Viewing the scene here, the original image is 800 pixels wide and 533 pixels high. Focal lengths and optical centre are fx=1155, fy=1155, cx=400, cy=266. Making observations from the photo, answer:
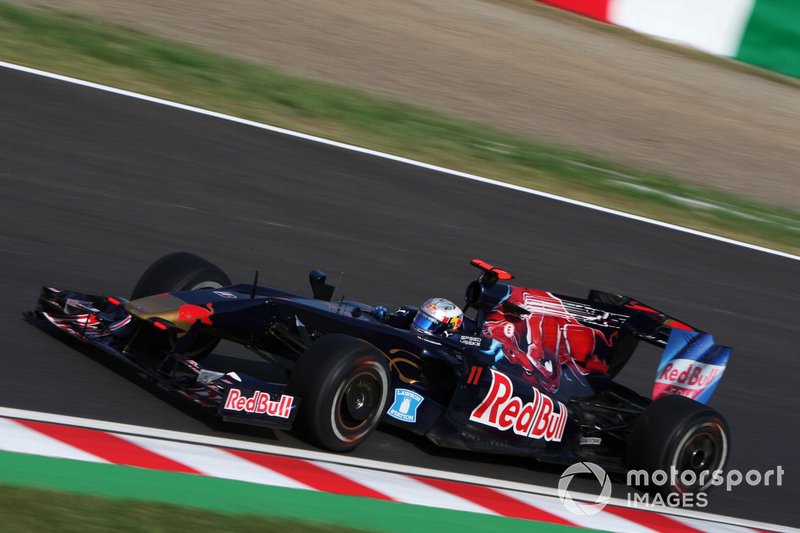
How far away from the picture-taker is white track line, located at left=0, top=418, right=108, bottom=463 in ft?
15.3

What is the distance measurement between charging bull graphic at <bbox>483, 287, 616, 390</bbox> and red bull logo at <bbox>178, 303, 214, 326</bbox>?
58.1 inches

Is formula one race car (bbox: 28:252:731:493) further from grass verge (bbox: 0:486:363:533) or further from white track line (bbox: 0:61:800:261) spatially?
white track line (bbox: 0:61:800:261)

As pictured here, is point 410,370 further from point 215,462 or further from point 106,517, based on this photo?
point 106,517

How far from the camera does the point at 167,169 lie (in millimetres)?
9508

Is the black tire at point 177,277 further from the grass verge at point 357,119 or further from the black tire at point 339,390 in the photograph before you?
the grass verge at point 357,119

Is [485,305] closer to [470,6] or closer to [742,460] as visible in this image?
[742,460]

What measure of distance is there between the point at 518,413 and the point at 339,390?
3.47 ft

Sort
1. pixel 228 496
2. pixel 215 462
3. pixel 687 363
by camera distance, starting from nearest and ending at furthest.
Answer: pixel 228 496, pixel 215 462, pixel 687 363

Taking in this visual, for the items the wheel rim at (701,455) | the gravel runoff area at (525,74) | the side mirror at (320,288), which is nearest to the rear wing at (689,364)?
the wheel rim at (701,455)

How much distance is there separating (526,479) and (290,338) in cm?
142

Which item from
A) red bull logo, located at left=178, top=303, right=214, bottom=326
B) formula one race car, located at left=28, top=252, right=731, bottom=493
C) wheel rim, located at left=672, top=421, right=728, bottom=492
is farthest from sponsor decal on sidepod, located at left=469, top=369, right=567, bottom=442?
red bull logo, located at left=178, top=303, right=214, bottom=326

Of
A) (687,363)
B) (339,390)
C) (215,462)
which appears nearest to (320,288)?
(339,390)

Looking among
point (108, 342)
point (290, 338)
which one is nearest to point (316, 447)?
point (290, 338)

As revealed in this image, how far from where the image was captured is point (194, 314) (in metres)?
5.62
